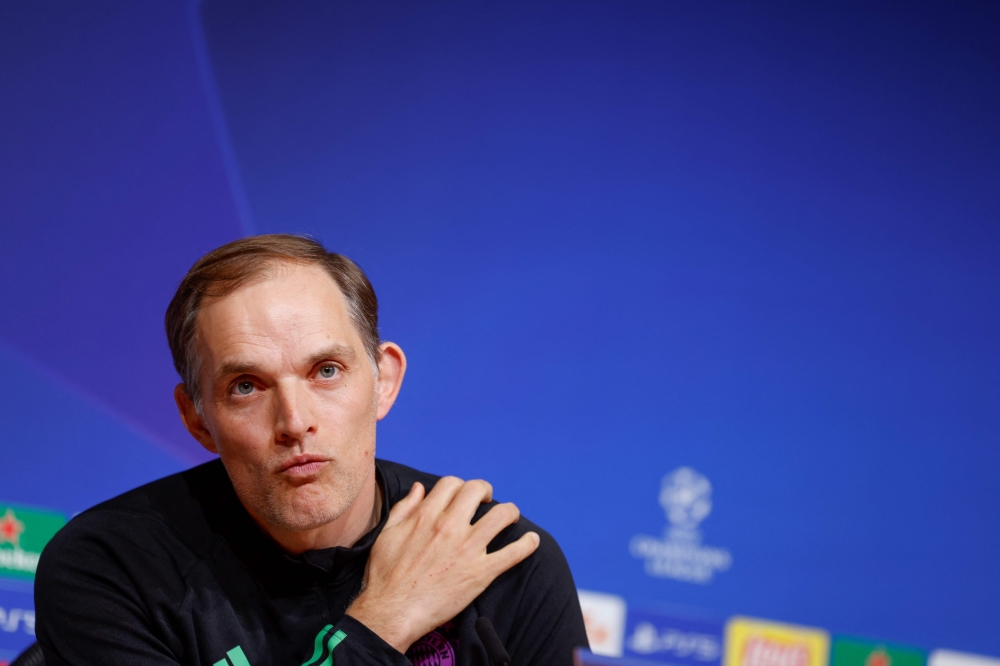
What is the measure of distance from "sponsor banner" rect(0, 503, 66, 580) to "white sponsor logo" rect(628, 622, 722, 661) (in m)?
1.92

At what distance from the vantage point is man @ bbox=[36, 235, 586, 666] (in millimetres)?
1289

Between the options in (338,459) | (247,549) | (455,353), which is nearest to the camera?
(338,459)

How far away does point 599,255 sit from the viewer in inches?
97.6

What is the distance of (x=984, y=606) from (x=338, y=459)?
1847mm

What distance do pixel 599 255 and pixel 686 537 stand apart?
2.78 feet

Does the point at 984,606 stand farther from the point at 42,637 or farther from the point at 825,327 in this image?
the point at 42,637

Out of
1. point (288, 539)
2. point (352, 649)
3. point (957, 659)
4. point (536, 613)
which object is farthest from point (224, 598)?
point (957, 659)

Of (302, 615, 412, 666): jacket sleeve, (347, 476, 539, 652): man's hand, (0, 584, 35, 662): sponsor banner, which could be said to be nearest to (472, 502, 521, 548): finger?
(347, 476, 539, 652): man's hand

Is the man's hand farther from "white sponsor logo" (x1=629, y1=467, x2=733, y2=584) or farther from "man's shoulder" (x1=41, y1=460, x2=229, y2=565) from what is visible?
"white sponsor logo" (x1=629, y1=467, x2=733, y2=584)

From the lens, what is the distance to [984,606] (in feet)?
7.28

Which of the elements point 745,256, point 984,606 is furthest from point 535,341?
point 984,606

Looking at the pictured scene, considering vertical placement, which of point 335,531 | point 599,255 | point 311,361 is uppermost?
point 599,255

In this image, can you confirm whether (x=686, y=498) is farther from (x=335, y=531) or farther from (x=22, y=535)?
(x=22, y=535)

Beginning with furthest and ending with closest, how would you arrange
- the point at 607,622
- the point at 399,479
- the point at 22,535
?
the point at 22,535 < the point at 607,622 < the point at 399,479
